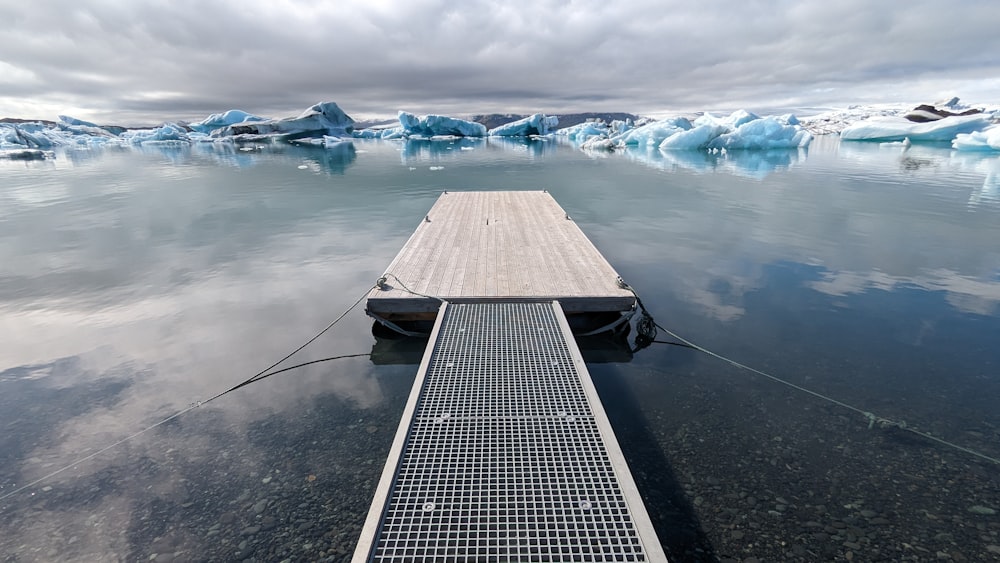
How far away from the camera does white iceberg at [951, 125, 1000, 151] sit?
52.6 metres

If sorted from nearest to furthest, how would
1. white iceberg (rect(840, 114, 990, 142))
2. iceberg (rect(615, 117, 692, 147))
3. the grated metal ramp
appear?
1. the grated metal ramp
2. white iceberg (rect(840, 114, 990, 142))
3. iceberg (rect(615, 117, 692, 147))

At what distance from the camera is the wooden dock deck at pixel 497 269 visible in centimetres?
927

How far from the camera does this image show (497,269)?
1091cm

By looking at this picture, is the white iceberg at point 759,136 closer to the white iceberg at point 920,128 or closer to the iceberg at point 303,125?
the white iceberg at point 920,128

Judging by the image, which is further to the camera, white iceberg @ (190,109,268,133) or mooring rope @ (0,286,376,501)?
white iceberg @ (190,109,268,133)

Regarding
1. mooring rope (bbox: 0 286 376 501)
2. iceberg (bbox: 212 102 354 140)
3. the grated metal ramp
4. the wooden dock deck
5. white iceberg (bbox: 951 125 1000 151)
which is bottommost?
mooring rope (bbox: 0 286 376 501)

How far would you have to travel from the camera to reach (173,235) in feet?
62.6

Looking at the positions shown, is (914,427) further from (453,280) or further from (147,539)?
(147,539)

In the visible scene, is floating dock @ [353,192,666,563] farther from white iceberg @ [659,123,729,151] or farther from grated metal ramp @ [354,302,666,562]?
white iceberg @ [659,123,729,151]

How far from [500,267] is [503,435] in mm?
5832

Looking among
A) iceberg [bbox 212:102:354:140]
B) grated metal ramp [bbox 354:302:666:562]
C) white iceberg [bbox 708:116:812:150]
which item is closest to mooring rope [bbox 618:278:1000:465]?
grated metal ramp [bbox 354:302:666:562]

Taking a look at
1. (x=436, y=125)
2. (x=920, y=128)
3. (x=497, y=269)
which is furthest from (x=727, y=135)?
(x=436, y=125)

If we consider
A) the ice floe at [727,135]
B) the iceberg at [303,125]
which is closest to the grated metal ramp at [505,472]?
the ice floe at [727,135]

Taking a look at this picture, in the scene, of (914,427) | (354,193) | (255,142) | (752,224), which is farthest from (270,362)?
(255,142)
